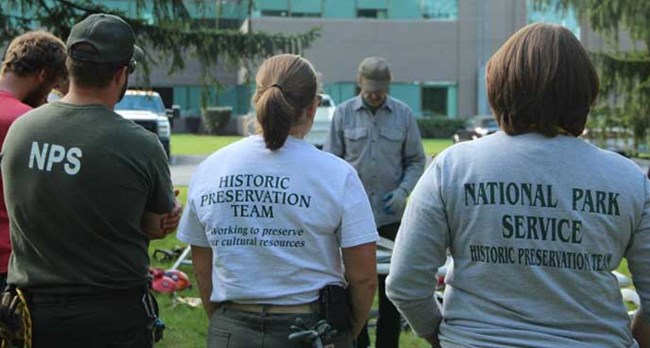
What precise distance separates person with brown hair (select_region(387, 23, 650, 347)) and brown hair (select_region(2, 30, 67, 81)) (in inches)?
78.9

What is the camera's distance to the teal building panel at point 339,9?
4969 cm

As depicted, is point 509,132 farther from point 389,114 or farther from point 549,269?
point 389,114

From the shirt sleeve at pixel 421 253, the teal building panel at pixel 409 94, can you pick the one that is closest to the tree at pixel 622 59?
the shirt sleeve at pixel 421 253

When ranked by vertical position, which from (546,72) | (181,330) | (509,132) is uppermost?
(546,72)

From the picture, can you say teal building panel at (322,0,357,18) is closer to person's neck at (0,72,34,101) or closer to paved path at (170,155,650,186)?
paved path at (170,155,650,186)

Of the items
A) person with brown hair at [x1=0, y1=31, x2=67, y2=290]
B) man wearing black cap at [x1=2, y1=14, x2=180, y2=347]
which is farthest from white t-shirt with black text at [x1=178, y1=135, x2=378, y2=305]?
person with brown hair at [x1=0, y1=31, x2=67, y2=290]

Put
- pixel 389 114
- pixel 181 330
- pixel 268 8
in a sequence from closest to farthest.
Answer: pixel 389 114 → pixel 181 330 → pixel 268 8

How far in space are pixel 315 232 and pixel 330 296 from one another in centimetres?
24

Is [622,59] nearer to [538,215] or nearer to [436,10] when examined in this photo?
[538,215]

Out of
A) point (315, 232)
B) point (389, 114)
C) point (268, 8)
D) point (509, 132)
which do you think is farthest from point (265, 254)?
point (268, 8)

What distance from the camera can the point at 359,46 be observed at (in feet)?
165

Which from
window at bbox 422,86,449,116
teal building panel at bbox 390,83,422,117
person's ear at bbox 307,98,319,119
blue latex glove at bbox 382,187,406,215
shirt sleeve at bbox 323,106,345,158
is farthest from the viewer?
window at bbox 422,86,449,116

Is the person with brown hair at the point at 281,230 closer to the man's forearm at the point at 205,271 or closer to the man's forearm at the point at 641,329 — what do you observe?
the man's forearm at the point at 205,271

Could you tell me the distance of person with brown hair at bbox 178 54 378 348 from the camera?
3.26m
